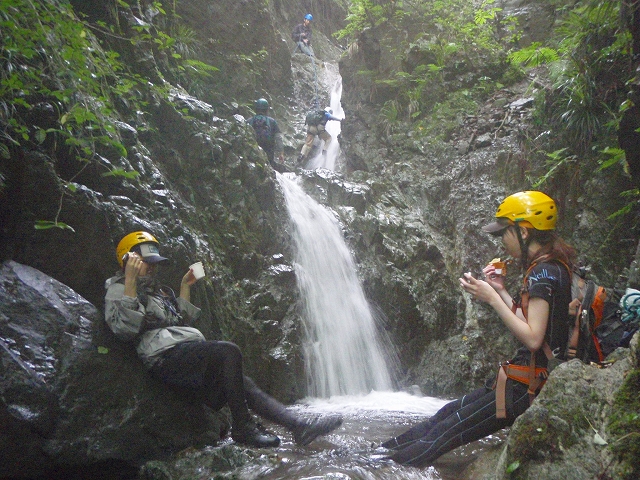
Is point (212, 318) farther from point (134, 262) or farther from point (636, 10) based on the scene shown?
point (636, 10)

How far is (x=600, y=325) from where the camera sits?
3160mm

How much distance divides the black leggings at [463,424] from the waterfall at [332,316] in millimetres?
3236

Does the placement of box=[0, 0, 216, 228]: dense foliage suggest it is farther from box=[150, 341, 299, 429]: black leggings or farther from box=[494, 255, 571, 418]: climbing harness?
box=[494, 255, 571, 418]: climbing harness

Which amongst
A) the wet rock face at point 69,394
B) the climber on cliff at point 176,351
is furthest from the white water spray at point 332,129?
the wet rock face at point 69,394

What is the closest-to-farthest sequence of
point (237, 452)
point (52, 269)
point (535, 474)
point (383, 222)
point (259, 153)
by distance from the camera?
point (535, 474)
point (237, 452)
point (52, 269)
point (259, 153)
point (383, 222)

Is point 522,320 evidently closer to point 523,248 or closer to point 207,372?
point 523,248

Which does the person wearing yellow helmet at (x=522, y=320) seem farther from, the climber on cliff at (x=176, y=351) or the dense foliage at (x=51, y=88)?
the dense foliage at (x=51, y=88)

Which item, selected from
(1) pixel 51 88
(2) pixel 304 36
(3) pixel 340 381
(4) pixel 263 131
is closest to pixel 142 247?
→ (1) pixel 51 88

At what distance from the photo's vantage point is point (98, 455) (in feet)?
10.8

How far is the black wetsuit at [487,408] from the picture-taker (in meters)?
2.89

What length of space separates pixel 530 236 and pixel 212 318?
11.7 ft

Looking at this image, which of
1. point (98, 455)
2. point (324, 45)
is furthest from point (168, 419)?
point (324, 45)

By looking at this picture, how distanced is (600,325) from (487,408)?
37.6 inches

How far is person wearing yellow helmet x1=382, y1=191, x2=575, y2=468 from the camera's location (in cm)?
286
